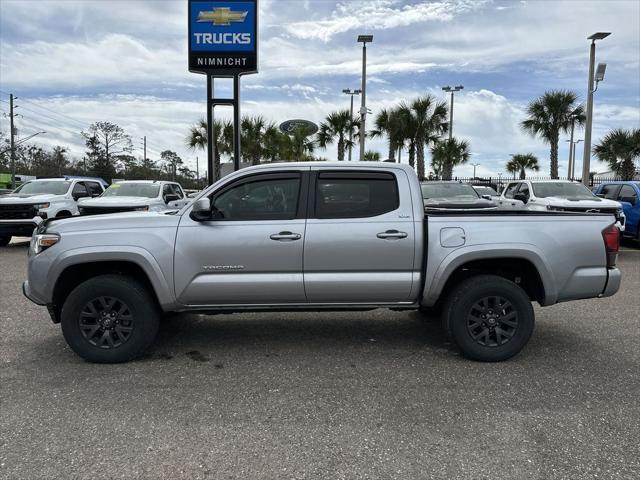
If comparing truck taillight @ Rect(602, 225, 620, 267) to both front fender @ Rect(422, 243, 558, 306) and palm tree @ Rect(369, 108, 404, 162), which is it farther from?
palm tree @ Rect(369, 108, 404, 162)

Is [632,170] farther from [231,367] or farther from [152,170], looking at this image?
[152,170]

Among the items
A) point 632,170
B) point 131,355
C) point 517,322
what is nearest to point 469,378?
point 517,322

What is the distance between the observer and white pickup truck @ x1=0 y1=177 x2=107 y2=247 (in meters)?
12.6

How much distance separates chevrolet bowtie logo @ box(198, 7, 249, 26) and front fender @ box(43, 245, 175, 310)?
36.7 feet

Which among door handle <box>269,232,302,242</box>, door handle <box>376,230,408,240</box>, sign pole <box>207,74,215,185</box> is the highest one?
sign pole <box>207,74,215,185</box>

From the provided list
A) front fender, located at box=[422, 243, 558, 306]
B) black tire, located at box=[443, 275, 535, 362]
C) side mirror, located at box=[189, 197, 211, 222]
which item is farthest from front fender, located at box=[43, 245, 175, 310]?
black tire, located at box=[443, 275, 535, 362]

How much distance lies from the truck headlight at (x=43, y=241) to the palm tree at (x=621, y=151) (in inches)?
1203

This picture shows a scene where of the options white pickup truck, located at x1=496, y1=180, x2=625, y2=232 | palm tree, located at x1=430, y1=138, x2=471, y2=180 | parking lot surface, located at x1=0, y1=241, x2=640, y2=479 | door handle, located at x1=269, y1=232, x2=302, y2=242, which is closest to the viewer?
parking lot surface, located at x1=0, y1=241, x2=640, y2=479

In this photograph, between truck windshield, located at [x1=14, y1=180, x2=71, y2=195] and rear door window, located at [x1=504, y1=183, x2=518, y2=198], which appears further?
rear door window, located at [x1=504, y1=183, x2=518, y2=198]

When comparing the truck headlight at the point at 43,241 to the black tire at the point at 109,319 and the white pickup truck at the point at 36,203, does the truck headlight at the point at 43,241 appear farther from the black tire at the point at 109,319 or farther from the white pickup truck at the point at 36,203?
the white pickup truck at the point at 36,203

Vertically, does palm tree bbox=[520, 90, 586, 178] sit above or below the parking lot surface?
above

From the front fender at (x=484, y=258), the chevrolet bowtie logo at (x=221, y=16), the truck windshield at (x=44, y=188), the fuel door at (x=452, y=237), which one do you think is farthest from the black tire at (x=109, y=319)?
the chevrolet bowtie logo at (x=221, y=16)

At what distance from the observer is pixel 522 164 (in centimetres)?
5597

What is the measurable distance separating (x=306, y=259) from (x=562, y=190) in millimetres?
10543
